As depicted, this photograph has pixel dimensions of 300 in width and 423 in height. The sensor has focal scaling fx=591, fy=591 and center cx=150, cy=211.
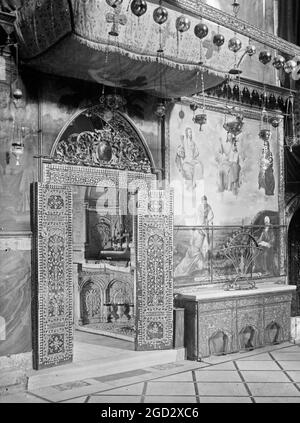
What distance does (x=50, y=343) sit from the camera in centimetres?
629

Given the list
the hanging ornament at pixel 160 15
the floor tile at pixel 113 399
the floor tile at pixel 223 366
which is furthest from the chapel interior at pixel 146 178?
the floor tile at pixel 113 399

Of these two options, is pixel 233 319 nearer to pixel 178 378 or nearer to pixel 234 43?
pixel 178 378

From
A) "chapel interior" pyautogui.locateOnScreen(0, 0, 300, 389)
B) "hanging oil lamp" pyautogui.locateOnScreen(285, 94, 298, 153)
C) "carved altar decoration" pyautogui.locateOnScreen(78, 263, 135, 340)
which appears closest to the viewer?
"chapel interior" pyautogui.locateOnScreen(0, 0, 300, 389)

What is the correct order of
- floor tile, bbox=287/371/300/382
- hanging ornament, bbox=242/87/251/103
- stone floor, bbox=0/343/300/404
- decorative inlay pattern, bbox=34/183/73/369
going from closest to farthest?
stone floor, bbox=0/343/300/404 < decorative inlay pattern, bbox=34/183/73/369 < floor tile, bbox=287/371/300/382 < hanging ornament, bbox=242/87/251/103

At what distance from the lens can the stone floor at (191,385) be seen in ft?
18.4

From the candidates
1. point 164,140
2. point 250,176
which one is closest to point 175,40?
point 164,140

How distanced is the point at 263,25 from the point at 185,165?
339 cm

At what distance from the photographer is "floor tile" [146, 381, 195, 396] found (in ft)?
19.0

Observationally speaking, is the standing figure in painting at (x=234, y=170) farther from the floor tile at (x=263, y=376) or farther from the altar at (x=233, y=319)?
the floor tile at (x=263, y=376)

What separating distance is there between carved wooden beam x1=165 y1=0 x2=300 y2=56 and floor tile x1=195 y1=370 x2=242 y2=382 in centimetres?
436

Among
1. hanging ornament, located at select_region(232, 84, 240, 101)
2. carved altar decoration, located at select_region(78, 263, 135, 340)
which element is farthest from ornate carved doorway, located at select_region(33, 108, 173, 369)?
hanging ornament, located at select_region(232, 84, 240, 101)

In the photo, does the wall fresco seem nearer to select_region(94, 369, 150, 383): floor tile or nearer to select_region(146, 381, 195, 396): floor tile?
select_region(94, 369, 150, 383): floor tile

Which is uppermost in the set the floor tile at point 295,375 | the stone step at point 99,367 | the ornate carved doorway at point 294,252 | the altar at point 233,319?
the ornate carved doorway at point 294,252

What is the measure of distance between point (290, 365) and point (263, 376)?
73 cm
